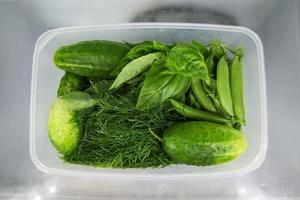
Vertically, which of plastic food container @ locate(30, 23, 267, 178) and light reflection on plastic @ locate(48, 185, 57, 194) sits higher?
plastic food container @ locate(30, 23, 267, 178)

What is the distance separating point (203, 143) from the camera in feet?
3.18

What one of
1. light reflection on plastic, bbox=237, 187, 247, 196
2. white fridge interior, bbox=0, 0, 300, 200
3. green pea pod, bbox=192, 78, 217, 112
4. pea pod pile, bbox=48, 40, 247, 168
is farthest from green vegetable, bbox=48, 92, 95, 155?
light reflection on plastic, bbox=237, 187, 247, 196

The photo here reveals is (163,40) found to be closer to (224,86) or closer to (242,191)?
(224,86)

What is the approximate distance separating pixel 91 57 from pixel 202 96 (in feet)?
0.83

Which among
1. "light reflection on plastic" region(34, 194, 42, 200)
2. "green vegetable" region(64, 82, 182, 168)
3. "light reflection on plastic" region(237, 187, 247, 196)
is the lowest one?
"light reflection on plastic" region(34, 194, 42, 200)

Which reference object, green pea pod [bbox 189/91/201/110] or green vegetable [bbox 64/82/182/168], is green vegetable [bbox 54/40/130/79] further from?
green pea pod [bbox 189/91/201/110]

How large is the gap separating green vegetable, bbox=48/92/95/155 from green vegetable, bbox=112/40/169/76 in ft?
0.31

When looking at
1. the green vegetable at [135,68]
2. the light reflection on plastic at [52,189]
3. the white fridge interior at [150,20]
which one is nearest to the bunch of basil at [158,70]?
the green vegetable at [135,68]

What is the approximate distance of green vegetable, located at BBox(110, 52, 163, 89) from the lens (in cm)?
101

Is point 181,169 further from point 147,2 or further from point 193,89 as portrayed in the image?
point 147,2

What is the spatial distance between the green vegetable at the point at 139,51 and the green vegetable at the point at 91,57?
2 cm

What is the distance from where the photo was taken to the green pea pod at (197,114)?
102 centimetres

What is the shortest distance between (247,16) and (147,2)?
249mm

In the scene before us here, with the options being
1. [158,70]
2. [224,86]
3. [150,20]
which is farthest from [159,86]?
[150,20]
